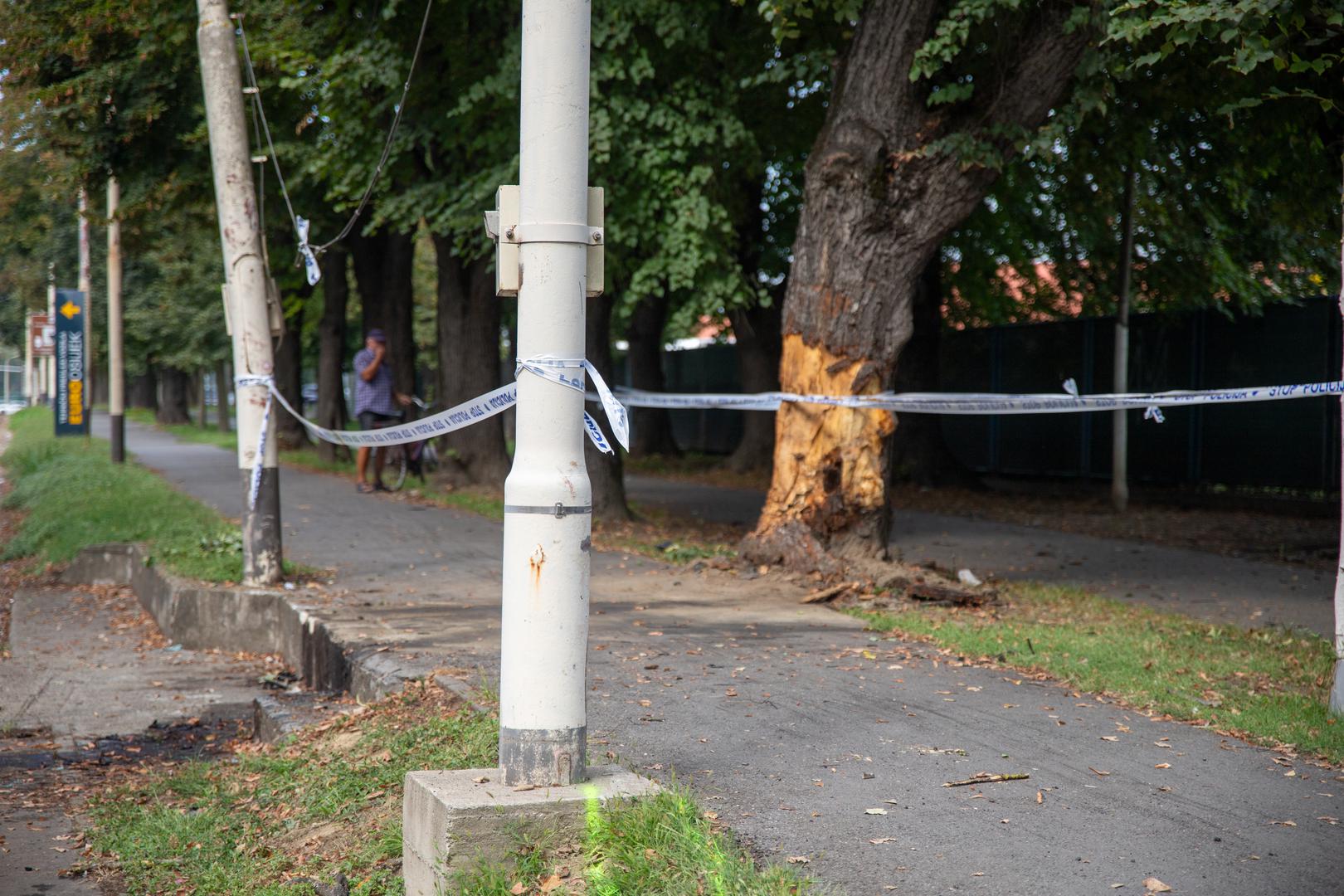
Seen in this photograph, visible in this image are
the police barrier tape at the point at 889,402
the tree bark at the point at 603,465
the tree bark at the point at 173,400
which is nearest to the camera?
the police barrier tape at the point at 889,402

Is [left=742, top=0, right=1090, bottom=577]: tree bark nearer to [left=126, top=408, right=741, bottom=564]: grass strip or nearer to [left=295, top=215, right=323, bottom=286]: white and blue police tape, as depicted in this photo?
[left=126, top=408, right=741, bottom=564]: grass strip

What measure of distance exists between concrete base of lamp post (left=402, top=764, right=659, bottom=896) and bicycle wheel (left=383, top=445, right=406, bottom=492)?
12.7 m

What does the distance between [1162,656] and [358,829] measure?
14.3 ft

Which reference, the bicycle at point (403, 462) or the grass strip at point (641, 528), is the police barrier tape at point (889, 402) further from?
the bicycle at point (403, 462)

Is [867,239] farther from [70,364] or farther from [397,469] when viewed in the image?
[70,364]

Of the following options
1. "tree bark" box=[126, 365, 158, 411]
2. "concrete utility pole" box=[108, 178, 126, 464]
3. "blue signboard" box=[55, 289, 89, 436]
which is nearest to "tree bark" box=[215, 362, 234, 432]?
"blue signboard" box=[55, 289, 89, 436]

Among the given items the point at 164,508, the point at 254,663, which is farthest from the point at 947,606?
the point at 164,508

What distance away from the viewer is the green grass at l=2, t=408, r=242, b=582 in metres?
10.1

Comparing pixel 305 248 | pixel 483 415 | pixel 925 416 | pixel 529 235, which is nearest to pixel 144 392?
pixel 925 416

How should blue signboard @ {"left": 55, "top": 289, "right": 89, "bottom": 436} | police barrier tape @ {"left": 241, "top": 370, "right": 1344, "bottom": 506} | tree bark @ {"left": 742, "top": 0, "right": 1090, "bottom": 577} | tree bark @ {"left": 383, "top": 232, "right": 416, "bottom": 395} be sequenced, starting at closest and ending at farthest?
police barrier tape @ {"left": 241, "top": 370, "right": 1344, "bottom": 506}
tree bark @ {"left": 742, "top": 0, "right": 1090, "bottom": 577}
tree bark @ {"left": 383, "top": 232, "right": 416, "bottom": 395}
blue signboard @ {"left": 55, "top": 289, "right": 89, "bottom": 436}

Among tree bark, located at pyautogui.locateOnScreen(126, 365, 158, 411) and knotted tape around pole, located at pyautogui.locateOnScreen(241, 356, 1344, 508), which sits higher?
tree bark, located at pyautogui.locateOnScreen(126, 365, 158, 411)

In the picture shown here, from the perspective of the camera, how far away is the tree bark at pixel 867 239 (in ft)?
28.6

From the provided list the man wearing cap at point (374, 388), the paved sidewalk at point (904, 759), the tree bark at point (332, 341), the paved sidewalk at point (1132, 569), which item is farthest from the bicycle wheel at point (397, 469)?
the paved sidewalk at point (904, 759)

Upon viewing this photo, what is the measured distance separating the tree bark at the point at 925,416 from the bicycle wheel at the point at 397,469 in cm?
693
